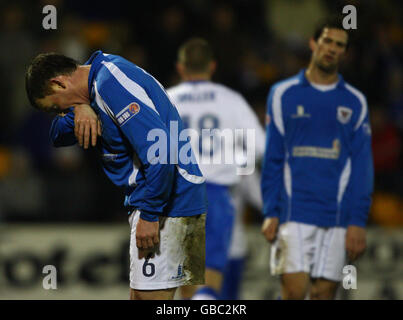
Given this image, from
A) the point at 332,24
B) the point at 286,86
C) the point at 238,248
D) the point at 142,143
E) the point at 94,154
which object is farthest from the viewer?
the point at 94,154

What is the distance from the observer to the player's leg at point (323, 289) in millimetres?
4988

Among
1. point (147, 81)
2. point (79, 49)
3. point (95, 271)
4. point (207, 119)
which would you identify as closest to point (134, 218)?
point (147, 81)

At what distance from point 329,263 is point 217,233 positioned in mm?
1385

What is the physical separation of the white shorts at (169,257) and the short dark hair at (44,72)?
78 centimetres

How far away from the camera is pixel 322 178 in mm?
4961

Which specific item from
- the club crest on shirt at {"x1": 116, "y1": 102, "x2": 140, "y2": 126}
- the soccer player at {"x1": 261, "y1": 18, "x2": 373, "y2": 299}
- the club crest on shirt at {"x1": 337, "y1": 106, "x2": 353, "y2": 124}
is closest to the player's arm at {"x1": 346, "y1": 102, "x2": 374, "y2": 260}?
the soccer player at {"x1": 261, "y1": 18, "x2": 373, "y2": 299}

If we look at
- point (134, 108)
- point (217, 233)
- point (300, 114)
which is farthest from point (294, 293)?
point (134, 108)

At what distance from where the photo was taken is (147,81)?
3.79 meters

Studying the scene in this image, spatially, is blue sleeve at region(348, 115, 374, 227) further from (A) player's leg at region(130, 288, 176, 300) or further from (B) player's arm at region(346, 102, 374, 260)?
(A) player's leg at region(130, 288, 176, 300)

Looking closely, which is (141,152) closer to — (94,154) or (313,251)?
(313,251)

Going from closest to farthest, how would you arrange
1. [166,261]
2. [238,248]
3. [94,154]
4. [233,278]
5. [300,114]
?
[166,261] < [300,114] < [238,248] < [233,278] < [94,154]

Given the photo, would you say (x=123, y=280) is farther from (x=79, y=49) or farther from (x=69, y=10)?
(x=69, y=10)

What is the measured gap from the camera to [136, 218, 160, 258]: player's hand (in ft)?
12.3

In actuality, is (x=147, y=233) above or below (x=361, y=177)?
below
